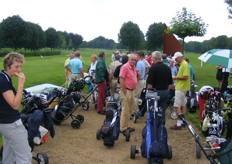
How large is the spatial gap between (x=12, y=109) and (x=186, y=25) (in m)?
17.8

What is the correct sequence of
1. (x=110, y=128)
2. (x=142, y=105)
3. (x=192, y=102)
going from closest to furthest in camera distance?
(x=110, y=128)
(x=142, y=105)
(x=192, y=102)

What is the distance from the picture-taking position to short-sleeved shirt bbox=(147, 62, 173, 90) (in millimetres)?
7409

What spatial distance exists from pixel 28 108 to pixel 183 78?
4.16 m

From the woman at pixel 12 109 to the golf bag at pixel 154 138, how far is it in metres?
2.17

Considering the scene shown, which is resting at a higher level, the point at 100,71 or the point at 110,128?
the point at 100,71

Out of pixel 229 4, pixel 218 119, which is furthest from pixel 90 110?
pixel 229 4

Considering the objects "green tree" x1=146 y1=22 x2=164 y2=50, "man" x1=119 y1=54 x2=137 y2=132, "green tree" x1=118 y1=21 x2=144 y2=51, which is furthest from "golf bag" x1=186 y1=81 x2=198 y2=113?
"green tree" x1=118 y1=21 x2=144 y2=51

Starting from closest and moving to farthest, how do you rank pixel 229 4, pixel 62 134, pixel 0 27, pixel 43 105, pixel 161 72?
pixel 43 105, pixel 161 72, pixel 62 134, pixel 229 4, pixel 0 27

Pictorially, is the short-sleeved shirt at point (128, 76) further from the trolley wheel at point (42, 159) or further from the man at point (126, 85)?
the trolley wheel at point (42, 159)

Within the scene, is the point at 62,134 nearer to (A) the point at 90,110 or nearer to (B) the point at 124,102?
(B) the point at 124,102

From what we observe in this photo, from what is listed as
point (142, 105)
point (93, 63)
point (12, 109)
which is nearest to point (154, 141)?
point (12, 109)

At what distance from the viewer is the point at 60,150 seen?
22.2 ft

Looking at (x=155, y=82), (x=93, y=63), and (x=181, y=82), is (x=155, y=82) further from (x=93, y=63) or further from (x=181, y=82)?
(x=93, y=63)

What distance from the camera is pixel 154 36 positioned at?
78.5 meters
